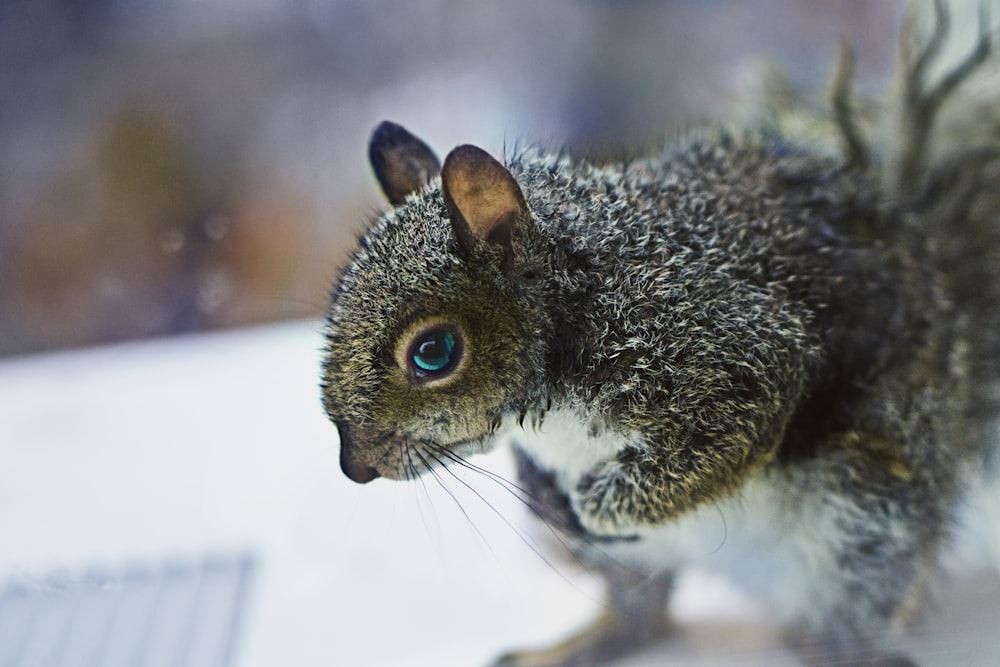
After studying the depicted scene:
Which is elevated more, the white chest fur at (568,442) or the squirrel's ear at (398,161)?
the squirrel's ear at (398,161)

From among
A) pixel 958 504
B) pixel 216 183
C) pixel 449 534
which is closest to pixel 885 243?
pixel 958 504

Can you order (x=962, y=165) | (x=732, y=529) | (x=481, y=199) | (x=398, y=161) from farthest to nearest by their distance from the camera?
1. (x=962, y=165)
2. (x=732, y=529)
3. (x=398, y=161)
4. (x=481, y=199)

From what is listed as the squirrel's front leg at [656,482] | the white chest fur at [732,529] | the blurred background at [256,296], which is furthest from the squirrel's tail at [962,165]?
the squirrel's front leg at [656,482]

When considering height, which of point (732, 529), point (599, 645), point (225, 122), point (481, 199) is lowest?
point (599, 645)

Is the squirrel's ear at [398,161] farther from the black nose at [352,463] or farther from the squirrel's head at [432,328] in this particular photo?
the black nose at [352,463]

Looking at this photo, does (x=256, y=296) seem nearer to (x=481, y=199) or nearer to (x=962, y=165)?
(x=481, y=199)

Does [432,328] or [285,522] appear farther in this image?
[285,522]

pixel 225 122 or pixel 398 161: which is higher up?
pixel 225 122

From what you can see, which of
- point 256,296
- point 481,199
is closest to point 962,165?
point 481,199
